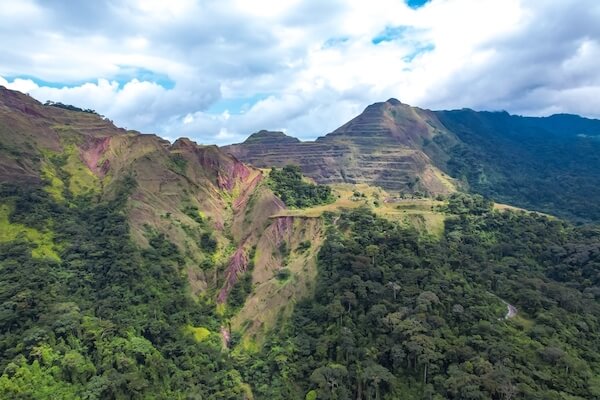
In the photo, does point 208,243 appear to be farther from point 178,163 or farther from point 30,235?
point 30,235

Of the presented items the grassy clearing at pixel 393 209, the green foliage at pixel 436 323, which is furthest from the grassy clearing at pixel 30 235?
the grassy clearing at pixel 393 209

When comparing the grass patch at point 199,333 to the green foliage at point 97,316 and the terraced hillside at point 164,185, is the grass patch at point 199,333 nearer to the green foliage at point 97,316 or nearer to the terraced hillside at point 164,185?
the green foliage at point 97,316

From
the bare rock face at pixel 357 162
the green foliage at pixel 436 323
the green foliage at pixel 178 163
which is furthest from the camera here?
the bare rock face at pixel 357 162

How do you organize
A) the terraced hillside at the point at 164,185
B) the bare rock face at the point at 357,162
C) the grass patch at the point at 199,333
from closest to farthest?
the grass patch at the point at 199,333
the terraced hillside at the point at 164,185
the bare rock face at the point at 357,162

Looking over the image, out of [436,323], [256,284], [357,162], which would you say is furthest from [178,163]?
[357,162]

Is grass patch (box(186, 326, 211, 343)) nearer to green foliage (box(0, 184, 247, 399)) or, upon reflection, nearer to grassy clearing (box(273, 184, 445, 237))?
green foliage (box(0, 184, 247, 399))

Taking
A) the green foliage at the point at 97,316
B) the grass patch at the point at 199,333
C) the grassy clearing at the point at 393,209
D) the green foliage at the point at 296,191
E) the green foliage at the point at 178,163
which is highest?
the green foliage at the point at 178,163

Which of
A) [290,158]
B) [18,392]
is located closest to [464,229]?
[18,392]
